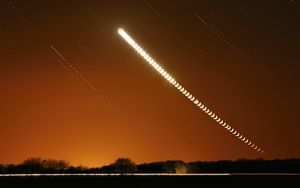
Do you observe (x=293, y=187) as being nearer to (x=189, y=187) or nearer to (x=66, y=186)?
(x=189, y=187)

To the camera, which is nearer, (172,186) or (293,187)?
(293,187)

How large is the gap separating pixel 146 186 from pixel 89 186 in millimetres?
4243

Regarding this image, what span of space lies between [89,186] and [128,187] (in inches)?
122

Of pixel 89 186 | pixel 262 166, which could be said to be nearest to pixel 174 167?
pixel 262 166

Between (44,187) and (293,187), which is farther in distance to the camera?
(44,187)

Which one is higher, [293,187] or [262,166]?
[262,166]

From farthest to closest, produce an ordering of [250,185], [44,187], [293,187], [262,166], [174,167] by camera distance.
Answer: [262,166] < [174,167] < [44,187] < [250,185] < [293,187]

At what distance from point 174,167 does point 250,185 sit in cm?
3205

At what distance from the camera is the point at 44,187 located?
39250 mm

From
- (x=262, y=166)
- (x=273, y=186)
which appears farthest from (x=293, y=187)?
(x=262, y=166)

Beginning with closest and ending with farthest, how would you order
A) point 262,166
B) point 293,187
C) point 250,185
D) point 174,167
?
point 293,187
point 250,185
point 174,167
point 262,166

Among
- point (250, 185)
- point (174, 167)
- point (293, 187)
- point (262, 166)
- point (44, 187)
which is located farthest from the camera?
point (262, 166)

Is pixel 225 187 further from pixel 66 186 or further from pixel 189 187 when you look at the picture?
pixel 66 186

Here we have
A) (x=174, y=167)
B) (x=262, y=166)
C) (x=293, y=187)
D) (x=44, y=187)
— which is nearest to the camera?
(x=293, y=187)
